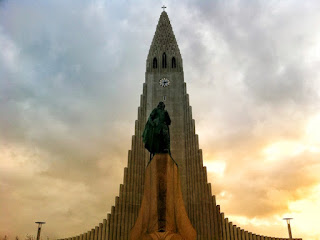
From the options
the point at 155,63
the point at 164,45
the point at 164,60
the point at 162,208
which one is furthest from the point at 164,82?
the point at 162,208

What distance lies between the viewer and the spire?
35875 millimetres

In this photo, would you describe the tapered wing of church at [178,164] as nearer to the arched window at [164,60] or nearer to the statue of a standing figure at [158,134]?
the arched window at [164,60]

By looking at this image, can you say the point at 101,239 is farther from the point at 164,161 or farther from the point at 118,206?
the point at 164,161

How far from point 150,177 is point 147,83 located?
2406 centimetres

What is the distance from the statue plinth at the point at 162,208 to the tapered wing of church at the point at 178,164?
16.4 m

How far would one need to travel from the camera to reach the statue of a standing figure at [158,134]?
11102mm

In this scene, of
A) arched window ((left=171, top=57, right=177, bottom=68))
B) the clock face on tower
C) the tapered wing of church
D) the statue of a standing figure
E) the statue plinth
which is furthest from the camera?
arched window ((left=171, top=57, right=177, bottom=68))

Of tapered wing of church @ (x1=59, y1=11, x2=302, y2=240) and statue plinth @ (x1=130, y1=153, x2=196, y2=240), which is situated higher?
tapered wing of church @ (x1=59, y1=11, x2=302, y2=240)

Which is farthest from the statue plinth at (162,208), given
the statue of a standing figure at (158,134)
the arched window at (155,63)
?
the arched window at (155,63)

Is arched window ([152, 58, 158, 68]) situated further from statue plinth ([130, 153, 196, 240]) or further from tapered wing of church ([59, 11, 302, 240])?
statue plinth ([130, 153, 196, 240])

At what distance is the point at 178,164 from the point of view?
2906cm

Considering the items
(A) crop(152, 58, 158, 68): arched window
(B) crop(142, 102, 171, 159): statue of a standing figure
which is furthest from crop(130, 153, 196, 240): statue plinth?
(A) crop(152, 58, 158, 68): arched window

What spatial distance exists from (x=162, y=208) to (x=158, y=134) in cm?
265

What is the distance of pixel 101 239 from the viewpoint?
25.5 metres
